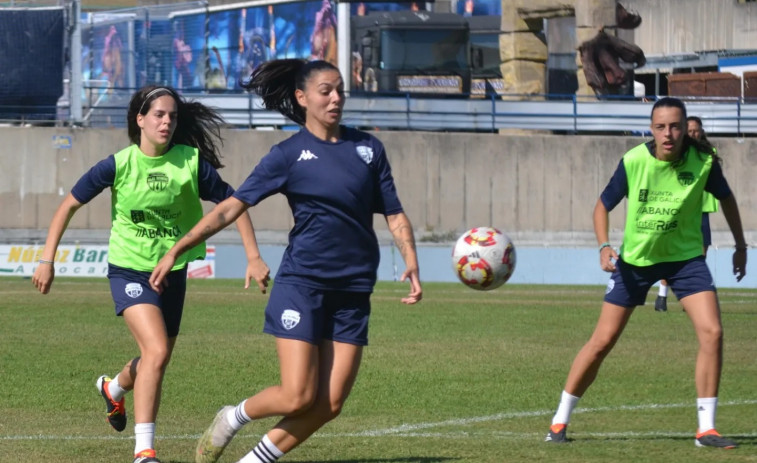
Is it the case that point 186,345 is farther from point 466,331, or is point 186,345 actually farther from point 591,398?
point 591,398

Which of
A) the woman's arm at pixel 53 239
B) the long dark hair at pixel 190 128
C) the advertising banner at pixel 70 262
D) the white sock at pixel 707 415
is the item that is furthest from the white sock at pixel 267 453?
the advertising banner at pixel 70 262

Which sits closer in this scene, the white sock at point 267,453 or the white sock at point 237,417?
the white sock at point 267,453

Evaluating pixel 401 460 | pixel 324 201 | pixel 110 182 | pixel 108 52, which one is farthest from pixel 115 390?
pixel 108 52

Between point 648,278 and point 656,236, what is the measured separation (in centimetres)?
27

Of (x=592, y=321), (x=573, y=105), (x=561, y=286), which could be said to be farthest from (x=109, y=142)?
(x=592, y=321)

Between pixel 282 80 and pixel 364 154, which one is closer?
pixel 364 154

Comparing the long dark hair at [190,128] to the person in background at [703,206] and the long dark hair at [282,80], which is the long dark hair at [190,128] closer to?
the long dark hair at [282,80]

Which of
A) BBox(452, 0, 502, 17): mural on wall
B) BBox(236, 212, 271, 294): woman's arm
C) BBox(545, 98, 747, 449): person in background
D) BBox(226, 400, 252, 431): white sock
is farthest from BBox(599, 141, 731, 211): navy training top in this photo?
BBox(452, 0, 502, 17): mural on wall

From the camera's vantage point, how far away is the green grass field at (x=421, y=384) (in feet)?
27.1

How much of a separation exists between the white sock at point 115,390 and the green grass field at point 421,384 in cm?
28

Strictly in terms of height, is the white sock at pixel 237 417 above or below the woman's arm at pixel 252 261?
below

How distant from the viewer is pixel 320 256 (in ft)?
22.2

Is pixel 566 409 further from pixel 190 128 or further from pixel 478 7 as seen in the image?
pixel 478 7

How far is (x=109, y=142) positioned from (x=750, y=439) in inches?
1109
